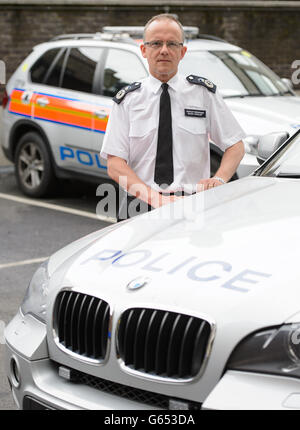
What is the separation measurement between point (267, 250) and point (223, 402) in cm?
66

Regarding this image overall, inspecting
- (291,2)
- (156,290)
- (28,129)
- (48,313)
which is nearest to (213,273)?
(156,290)

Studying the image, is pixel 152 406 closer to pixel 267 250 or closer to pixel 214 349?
pixel 214 349

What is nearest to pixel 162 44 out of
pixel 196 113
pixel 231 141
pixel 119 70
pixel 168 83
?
pixel 168 83

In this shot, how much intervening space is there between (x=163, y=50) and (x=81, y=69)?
541 cm

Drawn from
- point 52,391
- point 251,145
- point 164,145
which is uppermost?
point 164,145

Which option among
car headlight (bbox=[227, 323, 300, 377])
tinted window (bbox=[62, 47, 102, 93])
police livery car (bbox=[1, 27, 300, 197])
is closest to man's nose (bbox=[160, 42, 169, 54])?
car headlight (bbox=[227, 323, 300, 377])

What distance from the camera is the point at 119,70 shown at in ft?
30.3

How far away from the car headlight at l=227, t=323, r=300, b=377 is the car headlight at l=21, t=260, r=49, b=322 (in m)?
0.97

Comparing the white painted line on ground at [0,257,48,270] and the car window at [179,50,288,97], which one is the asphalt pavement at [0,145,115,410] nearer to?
the white painted line on ground at [0,257,48,270]

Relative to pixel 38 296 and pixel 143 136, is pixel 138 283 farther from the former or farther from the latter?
pixel 143 136

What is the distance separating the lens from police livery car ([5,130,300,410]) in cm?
288

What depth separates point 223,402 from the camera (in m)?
2.81

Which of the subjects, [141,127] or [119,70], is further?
[119,70]

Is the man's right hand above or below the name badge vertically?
below
